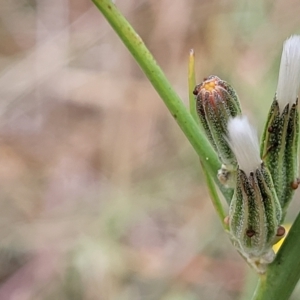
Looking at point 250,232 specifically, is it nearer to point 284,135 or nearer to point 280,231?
point 280,231

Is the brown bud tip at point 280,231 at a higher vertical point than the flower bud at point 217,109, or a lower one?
lower

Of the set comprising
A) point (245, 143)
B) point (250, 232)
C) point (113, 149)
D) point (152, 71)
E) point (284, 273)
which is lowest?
point (113, 149)

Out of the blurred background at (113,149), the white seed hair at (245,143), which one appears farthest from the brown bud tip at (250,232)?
the blurred background at (113,149)

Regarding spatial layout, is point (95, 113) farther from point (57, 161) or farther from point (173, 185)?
point (173, 185)

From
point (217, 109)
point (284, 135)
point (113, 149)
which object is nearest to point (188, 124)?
point (217, 109)

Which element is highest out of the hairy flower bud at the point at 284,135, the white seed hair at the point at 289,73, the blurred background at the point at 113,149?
the white seed hair at the point at 289,73

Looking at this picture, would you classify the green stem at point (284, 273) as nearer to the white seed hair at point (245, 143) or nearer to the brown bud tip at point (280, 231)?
the brown bud tip at point (280, 231)
